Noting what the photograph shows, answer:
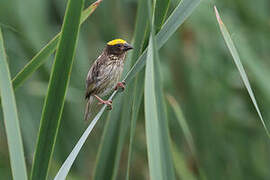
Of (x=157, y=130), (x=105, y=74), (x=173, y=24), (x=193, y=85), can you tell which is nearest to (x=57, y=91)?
(x=157, y=130)

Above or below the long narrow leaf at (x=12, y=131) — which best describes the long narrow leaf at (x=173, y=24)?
above

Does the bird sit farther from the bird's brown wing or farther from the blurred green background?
the blurred green background

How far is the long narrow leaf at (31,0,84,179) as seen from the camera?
1.77 metres

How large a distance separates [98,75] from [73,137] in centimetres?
79

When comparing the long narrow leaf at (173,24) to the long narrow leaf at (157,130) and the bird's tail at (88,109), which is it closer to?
the long narrow leaf at (157,130)

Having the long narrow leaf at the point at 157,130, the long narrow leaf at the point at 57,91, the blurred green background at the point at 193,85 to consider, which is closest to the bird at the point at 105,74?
the blurred green background at the point at 193,85

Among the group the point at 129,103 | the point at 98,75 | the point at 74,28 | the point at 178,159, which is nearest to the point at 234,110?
the point at 178,159

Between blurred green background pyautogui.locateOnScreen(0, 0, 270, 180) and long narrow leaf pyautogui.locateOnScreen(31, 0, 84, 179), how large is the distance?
2038 mm

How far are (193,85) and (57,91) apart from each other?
2.48 metres

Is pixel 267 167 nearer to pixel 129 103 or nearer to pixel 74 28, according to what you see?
pixel 129 103

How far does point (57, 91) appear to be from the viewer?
1.78 meters

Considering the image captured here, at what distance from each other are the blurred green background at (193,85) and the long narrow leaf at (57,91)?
6.69 feet

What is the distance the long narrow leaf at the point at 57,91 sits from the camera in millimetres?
1771

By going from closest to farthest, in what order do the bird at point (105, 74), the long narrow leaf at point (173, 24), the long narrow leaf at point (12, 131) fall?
the long narrow leaf at point (12, 131)
the long narrow leaf at point (173, 24)
the bird at point (105, 74)
